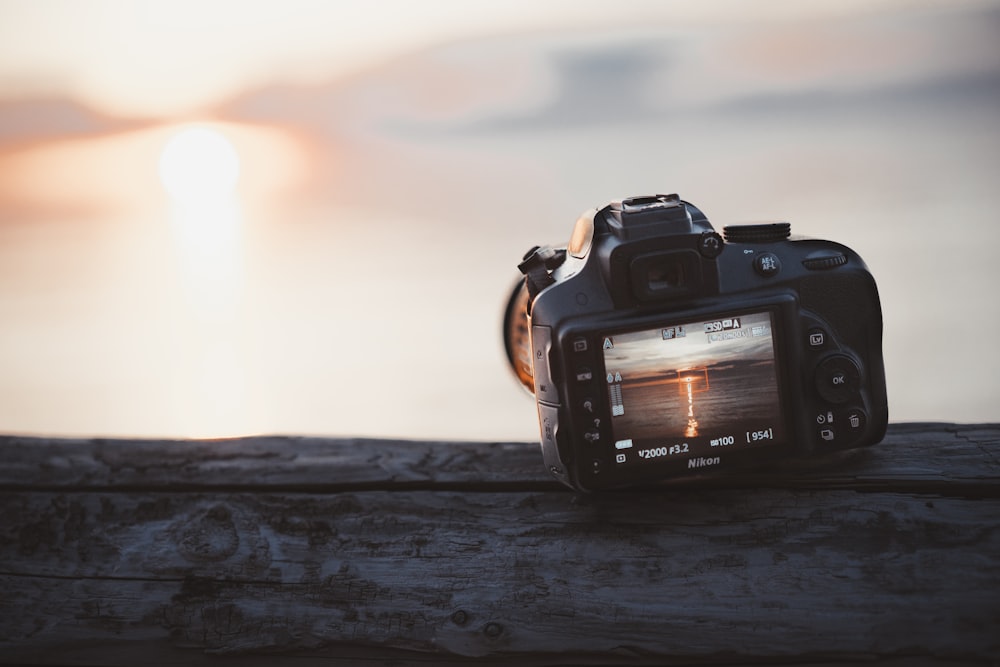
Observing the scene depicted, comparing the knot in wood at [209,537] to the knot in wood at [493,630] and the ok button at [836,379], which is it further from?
the ok button at [836,379]

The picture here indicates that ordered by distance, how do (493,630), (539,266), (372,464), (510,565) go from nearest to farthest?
1. (493,630)
2. (510,565)
3. (539,266)
4. (372,464)

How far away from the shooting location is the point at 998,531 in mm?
1580

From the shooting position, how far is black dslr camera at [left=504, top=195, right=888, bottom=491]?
5.32 feet

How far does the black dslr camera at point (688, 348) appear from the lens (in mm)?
1622

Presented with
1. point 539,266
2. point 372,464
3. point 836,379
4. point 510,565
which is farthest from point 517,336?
point 836,379

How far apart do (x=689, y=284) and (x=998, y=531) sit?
2.17 ft

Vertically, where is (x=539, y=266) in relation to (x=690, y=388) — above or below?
above

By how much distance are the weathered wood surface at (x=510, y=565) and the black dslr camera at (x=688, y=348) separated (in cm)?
11

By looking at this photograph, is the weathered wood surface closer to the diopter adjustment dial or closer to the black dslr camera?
the black dslr camera

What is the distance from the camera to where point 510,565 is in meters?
1.63

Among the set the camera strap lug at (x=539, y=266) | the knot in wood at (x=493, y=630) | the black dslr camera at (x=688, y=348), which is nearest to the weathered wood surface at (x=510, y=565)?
the knot in wood at (x=493, y=630)

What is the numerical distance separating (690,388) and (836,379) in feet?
0.88

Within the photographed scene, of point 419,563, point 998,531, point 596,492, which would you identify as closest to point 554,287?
point 596,492

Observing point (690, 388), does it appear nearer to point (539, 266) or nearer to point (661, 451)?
point (661, 451)
